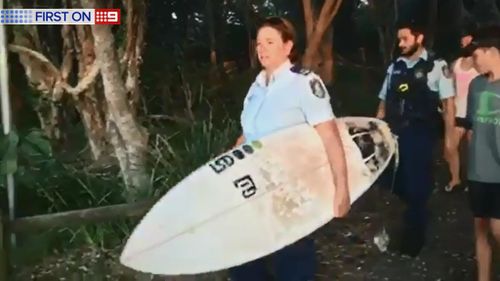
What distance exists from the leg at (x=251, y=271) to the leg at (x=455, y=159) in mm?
691

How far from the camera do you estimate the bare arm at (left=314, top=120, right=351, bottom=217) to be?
8.22 ft

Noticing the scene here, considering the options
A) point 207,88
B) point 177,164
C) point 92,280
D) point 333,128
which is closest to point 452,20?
point 333,128

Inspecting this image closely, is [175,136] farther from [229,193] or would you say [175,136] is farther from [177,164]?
[229,193]

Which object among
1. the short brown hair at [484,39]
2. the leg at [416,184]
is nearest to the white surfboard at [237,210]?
the leg at [416,184]

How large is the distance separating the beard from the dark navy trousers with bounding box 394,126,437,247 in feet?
0.75

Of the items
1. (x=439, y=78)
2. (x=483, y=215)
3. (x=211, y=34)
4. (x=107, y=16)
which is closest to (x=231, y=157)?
(x=211, y=34)

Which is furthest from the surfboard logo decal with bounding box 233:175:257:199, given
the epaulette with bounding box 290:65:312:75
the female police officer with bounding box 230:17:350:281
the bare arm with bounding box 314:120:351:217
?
the epaulette with bounding box 290:65:312:75

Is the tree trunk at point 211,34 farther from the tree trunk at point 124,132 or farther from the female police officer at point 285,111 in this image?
the tree trunk at point 124,132

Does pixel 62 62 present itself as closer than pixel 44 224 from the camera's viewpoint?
No

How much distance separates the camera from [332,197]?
101 inches

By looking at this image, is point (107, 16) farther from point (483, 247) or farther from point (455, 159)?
point (483, 247)

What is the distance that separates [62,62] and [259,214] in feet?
2.63

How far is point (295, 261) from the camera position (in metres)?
2.60

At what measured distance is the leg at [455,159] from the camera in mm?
2723
